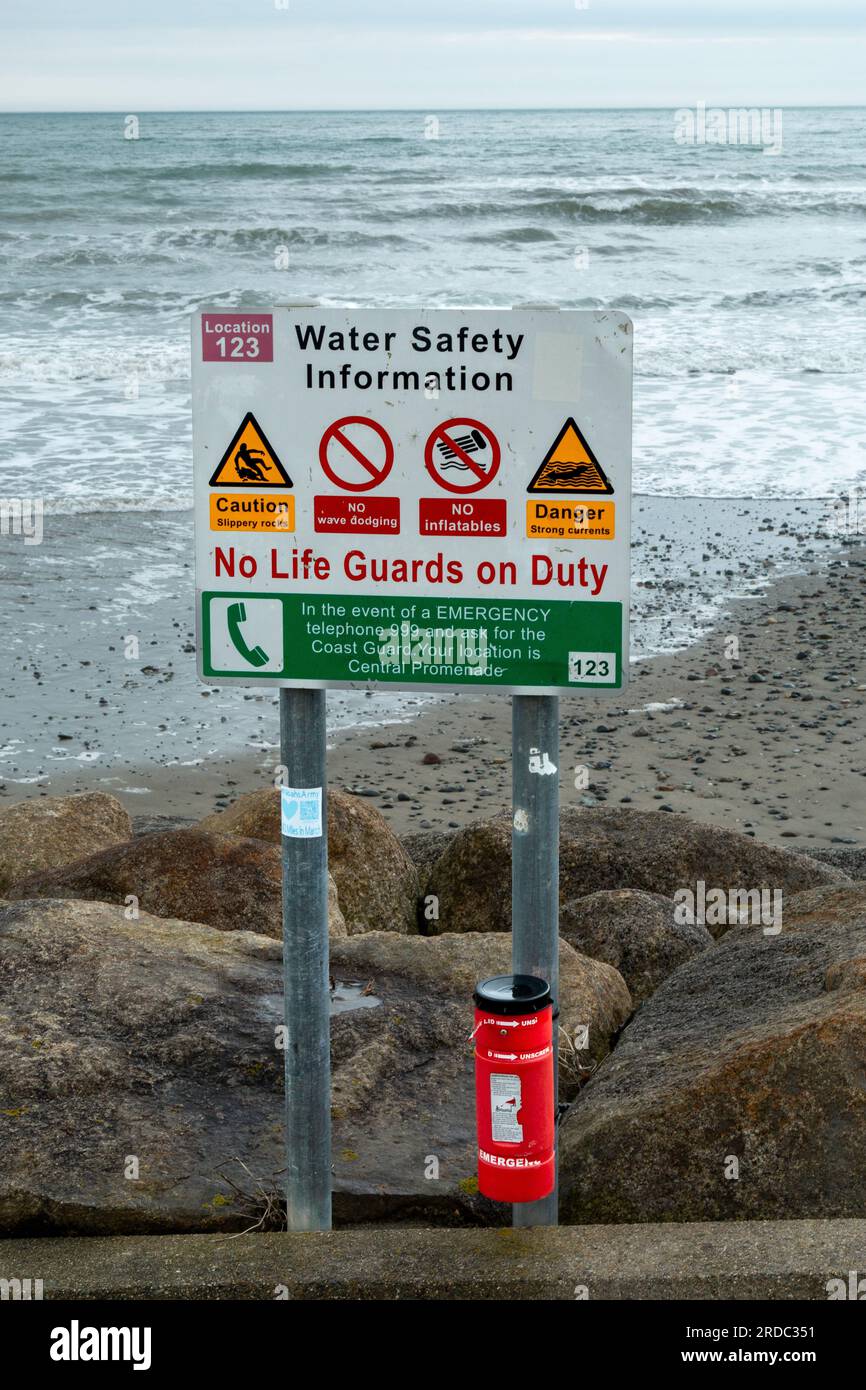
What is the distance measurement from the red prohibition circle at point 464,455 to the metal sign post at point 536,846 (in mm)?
496

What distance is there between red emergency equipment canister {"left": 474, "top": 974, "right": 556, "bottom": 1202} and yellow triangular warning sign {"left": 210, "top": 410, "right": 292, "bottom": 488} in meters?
1.25

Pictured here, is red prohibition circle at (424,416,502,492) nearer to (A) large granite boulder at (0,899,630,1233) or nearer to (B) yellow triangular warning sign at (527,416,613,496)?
(B) yellow triangular warning sign at (527,416,613,496)

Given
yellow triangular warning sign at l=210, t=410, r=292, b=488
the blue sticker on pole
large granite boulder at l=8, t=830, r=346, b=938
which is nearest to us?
yellow triangular warning sign at l=210, t=410, r=292, b=488

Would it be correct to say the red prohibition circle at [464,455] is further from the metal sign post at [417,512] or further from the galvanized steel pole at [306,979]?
the galvanized steel pole at [306,979]

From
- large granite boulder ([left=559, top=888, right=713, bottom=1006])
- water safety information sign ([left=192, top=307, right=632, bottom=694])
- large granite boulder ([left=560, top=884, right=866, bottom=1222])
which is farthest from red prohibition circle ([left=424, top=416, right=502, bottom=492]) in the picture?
large granite boulder ([left=559, top=888, right=713, bottom=1006])

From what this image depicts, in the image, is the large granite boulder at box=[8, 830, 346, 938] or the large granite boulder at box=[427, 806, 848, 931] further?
the large granite boulder at box=[427, 806, 848, 931]

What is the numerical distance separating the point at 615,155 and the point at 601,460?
6214 centimetres

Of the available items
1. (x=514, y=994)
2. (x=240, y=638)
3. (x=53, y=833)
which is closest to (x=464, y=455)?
(x=240, y=638)

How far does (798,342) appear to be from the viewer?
2466 cm

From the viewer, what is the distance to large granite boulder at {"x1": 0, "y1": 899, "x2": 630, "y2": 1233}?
374cm

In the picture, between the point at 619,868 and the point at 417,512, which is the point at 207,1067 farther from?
the point at 619,868

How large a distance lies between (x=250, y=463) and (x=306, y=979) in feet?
3.94

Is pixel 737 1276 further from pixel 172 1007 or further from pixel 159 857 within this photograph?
pixel 159 857

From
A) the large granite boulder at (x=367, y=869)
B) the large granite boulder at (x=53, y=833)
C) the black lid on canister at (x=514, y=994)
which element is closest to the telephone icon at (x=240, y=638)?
the black lid on canister at (x=514, y=994)
